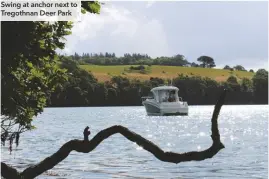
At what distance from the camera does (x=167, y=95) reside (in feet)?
322

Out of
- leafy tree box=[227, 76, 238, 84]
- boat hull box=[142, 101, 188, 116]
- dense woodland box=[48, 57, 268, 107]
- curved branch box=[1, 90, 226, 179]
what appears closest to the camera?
curved branch box=[1, 90, 226, 179]

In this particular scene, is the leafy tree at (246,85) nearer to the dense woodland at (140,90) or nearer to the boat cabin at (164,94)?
the dense woodland at (140,90)

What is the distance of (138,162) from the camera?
31.7 metres

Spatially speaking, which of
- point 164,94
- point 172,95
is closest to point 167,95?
point 164,94

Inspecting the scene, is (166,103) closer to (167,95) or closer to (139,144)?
(167,95)

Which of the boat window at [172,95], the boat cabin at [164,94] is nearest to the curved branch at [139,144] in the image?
the boat cabin at [164,94]

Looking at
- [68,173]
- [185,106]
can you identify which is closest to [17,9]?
[68,173]

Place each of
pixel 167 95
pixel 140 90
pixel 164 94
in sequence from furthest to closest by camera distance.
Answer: pixel 140 90, pixel 167 95, pixel 164 94

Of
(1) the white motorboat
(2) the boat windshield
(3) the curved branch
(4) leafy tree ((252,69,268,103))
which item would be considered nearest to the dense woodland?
(4) leafy tree ((252,69,268,103))

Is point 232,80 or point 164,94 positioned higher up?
point 232,80

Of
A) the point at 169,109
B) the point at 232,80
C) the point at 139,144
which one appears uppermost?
the point at 232,80

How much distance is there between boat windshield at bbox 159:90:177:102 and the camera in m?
96.6

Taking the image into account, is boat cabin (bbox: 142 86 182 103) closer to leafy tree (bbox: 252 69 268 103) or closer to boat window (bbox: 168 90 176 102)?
boat window (bbox: 168 90 176 102)

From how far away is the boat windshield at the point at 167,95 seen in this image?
96.6m
